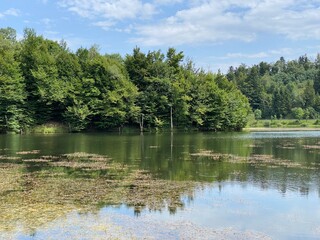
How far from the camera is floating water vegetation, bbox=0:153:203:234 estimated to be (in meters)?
11.1

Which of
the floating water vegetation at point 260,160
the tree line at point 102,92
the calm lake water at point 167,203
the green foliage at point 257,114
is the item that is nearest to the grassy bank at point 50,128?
the tree line at point 102,92

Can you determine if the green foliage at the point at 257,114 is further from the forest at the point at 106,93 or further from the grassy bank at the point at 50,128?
the grassy bank at the point at 50,128

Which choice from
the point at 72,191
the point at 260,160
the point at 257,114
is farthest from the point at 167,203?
the point at 257,114

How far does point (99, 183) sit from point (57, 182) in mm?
1913

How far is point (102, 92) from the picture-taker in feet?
203

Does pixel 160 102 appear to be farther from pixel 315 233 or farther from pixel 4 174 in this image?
pixel 315 233

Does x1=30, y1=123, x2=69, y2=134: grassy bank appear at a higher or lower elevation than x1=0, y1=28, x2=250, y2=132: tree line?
lower

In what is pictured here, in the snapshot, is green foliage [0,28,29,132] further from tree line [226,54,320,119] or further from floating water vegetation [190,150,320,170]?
tree line [226,54,320,119]

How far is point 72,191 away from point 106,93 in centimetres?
4790

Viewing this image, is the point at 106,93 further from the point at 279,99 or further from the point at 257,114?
the point at 279,99

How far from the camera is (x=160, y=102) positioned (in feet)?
212

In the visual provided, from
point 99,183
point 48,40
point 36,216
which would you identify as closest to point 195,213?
point 36,216

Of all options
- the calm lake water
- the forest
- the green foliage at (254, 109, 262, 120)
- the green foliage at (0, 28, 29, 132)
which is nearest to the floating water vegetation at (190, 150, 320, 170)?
the calm lake water

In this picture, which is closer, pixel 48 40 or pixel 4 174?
pixel 4 174
